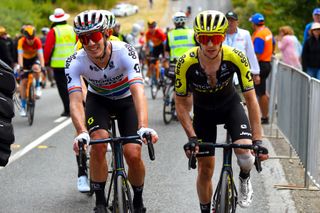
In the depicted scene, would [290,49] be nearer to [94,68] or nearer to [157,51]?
[157,51]

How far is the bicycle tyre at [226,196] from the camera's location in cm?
630

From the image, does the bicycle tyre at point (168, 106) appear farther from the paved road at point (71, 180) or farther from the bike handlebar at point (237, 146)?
the bike handlebar at point (237, 146)

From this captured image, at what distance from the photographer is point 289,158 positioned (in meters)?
11.1

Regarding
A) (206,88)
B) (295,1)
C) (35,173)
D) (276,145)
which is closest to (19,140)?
(35,173)

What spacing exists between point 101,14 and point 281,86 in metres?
6.66

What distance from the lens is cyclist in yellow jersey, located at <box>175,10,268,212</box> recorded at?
6469 millimetres

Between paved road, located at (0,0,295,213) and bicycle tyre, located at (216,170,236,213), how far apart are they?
5.56 ft

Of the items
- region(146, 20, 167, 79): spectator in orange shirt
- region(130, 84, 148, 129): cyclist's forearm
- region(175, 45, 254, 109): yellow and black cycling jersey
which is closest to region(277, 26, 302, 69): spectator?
region(146, 20, 167, 79): spectator in orange shirt

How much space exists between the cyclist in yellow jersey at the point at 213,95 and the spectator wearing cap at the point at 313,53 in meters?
8.24

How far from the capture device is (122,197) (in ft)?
20.8

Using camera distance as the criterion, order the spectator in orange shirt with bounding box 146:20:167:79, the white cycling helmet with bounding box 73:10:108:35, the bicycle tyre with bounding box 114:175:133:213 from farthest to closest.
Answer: the spectator in orange shirt with bounding box 146:20:167:79, the white cycling helmet with bounding box 73:10:108:35, the bicycle tyre with bounding box 114:175:133:213

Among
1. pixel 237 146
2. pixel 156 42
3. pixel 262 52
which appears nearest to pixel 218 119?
pixel 237 146

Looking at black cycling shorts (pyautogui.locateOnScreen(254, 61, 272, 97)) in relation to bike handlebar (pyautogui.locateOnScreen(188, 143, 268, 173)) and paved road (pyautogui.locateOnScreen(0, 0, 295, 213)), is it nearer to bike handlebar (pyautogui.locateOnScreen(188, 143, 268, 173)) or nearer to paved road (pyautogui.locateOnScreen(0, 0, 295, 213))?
paved road (pyautogui.locateOnScreen(0, 0, 295, 213))

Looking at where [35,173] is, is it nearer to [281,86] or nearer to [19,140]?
[19,140]
